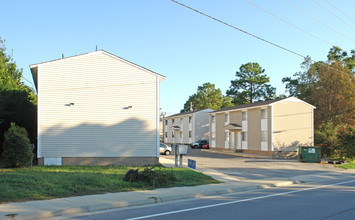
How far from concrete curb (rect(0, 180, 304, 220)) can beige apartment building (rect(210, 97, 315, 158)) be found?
19.1 metres

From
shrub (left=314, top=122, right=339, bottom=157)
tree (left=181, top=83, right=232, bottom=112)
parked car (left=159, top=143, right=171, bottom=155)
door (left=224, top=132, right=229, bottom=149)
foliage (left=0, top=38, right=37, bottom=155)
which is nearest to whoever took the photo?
foliage (left=0, top=38, right=37, bottom=155)

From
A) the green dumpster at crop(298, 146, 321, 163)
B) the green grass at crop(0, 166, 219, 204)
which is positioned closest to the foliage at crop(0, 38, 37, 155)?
the green grass at crop(0, 166, 219, 204)

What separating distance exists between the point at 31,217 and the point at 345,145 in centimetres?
2734

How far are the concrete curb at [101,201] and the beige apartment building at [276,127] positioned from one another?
62.5 feet

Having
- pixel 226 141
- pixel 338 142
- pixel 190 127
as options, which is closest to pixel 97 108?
pixel 338 142

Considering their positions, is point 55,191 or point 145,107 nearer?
point 55,191

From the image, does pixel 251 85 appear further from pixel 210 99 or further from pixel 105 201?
pixel 105 201

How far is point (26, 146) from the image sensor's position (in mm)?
15820

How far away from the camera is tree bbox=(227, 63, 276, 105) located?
2469 inches

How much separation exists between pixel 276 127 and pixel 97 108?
19.0 meters

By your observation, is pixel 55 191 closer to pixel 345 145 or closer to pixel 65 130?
pixel 65 130

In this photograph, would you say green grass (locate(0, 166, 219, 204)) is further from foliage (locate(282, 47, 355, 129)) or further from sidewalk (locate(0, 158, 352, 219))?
foliage (locate(282, 47, 355, 129))

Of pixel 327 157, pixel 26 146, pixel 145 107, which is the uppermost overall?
pixel 145 107

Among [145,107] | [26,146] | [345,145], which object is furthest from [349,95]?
[26,146]
